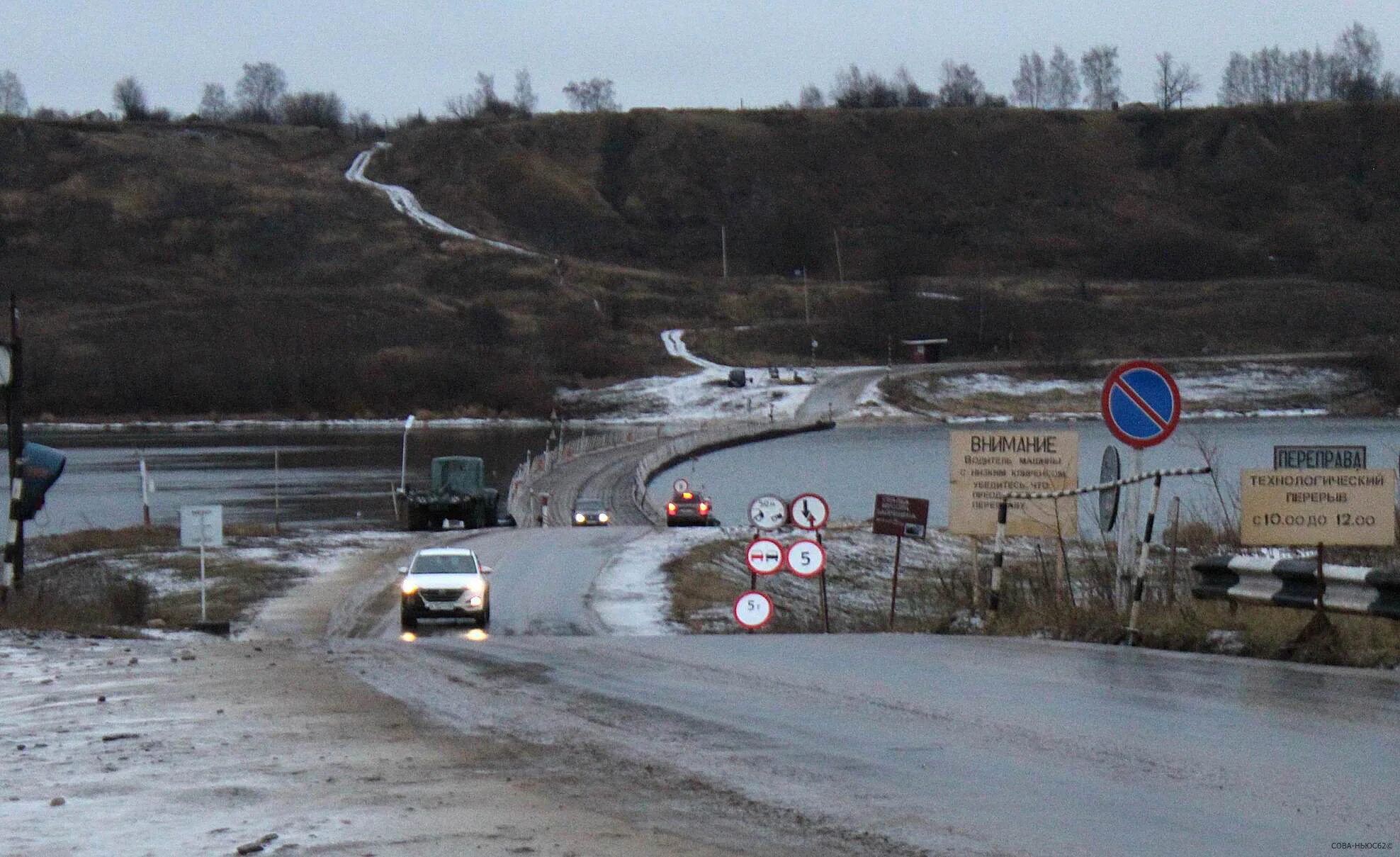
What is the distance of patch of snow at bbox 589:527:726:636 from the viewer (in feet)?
91.9

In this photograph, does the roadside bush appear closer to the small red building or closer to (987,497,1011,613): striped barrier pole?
the small red building

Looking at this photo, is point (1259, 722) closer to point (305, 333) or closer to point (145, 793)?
point (145, 793)

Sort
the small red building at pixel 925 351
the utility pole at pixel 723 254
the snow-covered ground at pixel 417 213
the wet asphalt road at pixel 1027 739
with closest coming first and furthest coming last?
the wet asphalt road at pixel 1027 739 → the small red building at pixel 925 351 → the snow-covered ground at pixel 417 213 → the utility pole at pixel 723 254

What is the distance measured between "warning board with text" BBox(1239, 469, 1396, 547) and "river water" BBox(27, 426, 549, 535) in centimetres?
4315

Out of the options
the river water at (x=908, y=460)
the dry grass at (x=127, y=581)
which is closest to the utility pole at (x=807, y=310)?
the river water at (x=908, y=460)

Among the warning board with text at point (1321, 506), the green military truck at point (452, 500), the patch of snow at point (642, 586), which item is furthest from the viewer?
the green military truck at point (452, 500)

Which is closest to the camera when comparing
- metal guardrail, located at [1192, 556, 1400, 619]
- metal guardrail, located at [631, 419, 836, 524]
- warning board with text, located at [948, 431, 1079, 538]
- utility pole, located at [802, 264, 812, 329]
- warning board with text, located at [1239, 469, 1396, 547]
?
metal guardrail, located at [1192, 556, 1400, 619]

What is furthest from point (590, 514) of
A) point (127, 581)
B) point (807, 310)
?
point (807, 310)

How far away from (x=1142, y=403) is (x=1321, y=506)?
1.91 meters

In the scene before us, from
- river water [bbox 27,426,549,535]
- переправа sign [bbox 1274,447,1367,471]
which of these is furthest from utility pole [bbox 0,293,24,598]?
river water [bbox 27,426,549,535]

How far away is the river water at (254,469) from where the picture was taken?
213ft

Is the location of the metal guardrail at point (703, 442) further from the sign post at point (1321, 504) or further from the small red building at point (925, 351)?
the sign post at point (1321, 504)

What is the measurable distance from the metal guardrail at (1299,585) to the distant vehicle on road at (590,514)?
4152cm

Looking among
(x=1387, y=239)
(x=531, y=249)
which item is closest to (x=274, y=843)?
(x=531, y=249)
